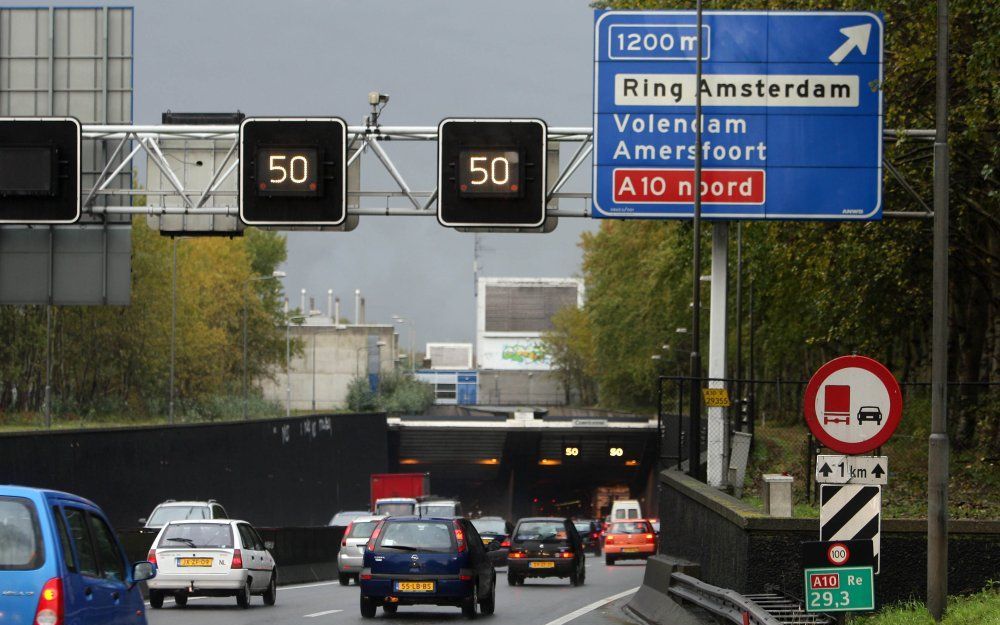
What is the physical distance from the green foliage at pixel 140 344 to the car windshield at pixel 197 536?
39715 millimetres

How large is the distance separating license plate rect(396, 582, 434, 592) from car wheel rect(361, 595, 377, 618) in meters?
0.47

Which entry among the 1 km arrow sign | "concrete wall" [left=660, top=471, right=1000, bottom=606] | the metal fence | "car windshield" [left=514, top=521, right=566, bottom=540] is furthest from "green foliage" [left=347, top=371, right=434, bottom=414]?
the 1 km arrow sign

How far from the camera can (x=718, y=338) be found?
26.5 metres

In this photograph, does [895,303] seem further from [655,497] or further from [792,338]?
[655,497]

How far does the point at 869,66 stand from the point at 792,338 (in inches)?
1589

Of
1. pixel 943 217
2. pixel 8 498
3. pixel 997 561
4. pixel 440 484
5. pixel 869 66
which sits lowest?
pixel 440 484

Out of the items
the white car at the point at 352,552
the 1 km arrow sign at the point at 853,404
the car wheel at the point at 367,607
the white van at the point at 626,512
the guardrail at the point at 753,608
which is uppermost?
the 1 km arrow sign at the point at 853,404

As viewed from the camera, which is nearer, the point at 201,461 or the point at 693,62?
the point at 693,62

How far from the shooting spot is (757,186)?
24.6m

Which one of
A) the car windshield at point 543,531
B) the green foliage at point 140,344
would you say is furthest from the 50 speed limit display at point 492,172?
the green foliage at point 140,344

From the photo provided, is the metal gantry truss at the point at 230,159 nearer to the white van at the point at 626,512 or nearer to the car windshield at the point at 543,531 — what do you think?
the car windshield at the point at 543,531

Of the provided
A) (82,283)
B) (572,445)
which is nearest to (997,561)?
(82,283)

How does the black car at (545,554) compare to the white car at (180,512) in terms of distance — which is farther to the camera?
the black car at (545,554)

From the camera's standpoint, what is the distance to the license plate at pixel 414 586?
23.5m
